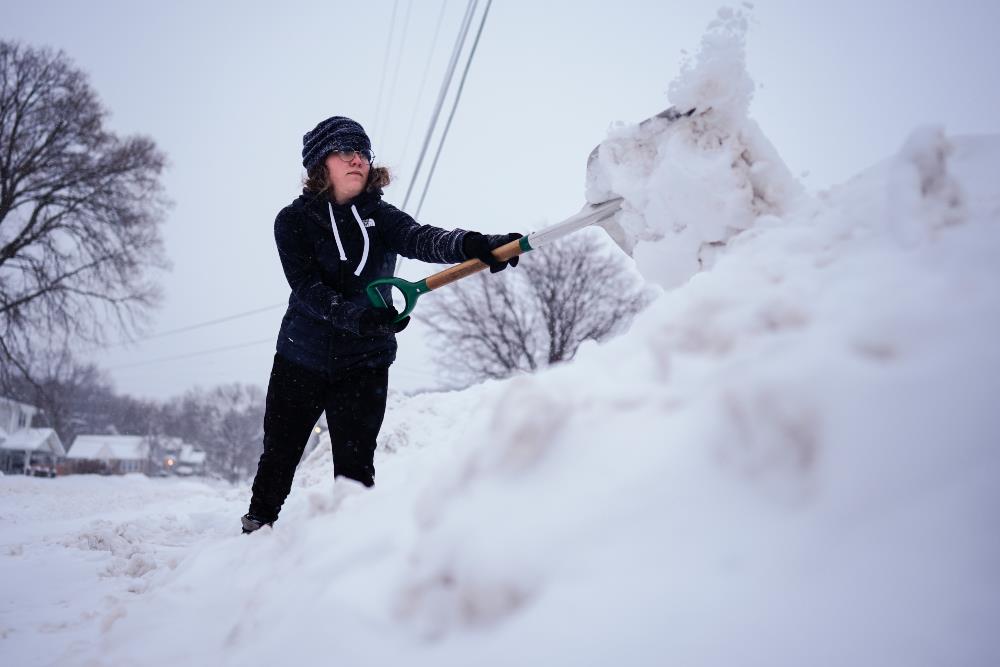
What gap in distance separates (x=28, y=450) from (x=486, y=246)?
57.6m

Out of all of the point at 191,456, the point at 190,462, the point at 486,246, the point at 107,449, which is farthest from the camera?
the point at 191,456

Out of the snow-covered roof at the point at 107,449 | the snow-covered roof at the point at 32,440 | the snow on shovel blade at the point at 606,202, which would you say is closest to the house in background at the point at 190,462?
the snow-covered roof at the point at 107,449

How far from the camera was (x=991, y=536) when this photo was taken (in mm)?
651

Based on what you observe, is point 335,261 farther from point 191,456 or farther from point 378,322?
point 191,456

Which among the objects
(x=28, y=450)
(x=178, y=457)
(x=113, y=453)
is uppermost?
(x=28, y=450)

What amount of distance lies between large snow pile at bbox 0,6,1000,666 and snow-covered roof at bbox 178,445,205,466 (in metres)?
74.3

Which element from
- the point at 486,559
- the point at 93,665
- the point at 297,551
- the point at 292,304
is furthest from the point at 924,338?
the point at 292,304

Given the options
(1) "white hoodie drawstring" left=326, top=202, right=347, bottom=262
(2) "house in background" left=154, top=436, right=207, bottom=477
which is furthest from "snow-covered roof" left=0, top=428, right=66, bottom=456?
(1) "white hoodie drawstring" left=326, top=202, right=347, bottom=262

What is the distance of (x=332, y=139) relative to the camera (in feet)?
7.78

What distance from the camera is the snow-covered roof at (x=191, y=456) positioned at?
208 ft

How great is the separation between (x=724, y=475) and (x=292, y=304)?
2.14 m

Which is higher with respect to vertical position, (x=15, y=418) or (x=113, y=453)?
(x=15, y=418)

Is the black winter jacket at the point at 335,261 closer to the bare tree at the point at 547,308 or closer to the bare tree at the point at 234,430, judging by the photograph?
the bare tree at the point at 547,308

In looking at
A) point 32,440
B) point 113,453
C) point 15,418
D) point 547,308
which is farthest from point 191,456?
point 547,308
